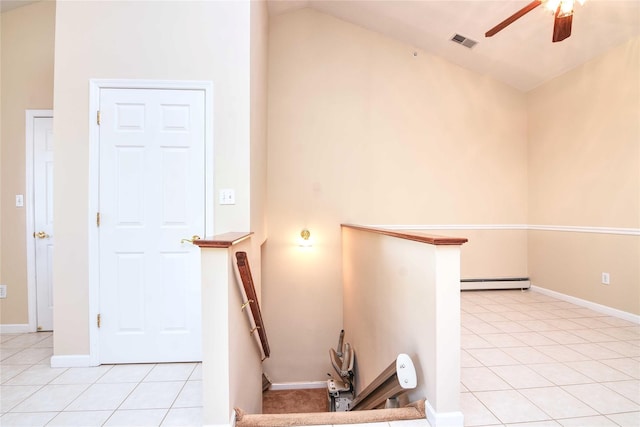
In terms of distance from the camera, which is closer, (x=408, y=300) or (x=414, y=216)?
(x=408, y=300)

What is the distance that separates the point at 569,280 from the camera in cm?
388

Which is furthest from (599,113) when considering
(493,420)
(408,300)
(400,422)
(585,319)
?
(400,422)

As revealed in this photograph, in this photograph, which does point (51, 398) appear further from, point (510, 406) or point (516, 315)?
point (516, 315)

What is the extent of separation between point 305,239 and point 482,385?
2823mm

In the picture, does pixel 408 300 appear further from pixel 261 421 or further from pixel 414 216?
pixel 414 216

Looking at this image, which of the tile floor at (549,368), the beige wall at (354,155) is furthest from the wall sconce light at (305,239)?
the tile floor at (549,368)

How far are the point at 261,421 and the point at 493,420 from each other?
129 cm

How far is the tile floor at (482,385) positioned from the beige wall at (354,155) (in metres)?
2.06

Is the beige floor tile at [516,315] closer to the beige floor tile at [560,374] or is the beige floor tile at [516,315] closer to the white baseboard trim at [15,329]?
the beige floor tile at [560,374]

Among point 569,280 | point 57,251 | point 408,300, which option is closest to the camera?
point 408,300

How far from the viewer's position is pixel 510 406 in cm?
178

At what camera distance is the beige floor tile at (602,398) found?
1.75m

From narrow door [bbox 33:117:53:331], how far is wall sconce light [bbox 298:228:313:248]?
2.80 metres

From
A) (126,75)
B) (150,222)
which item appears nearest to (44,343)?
(150,222)
